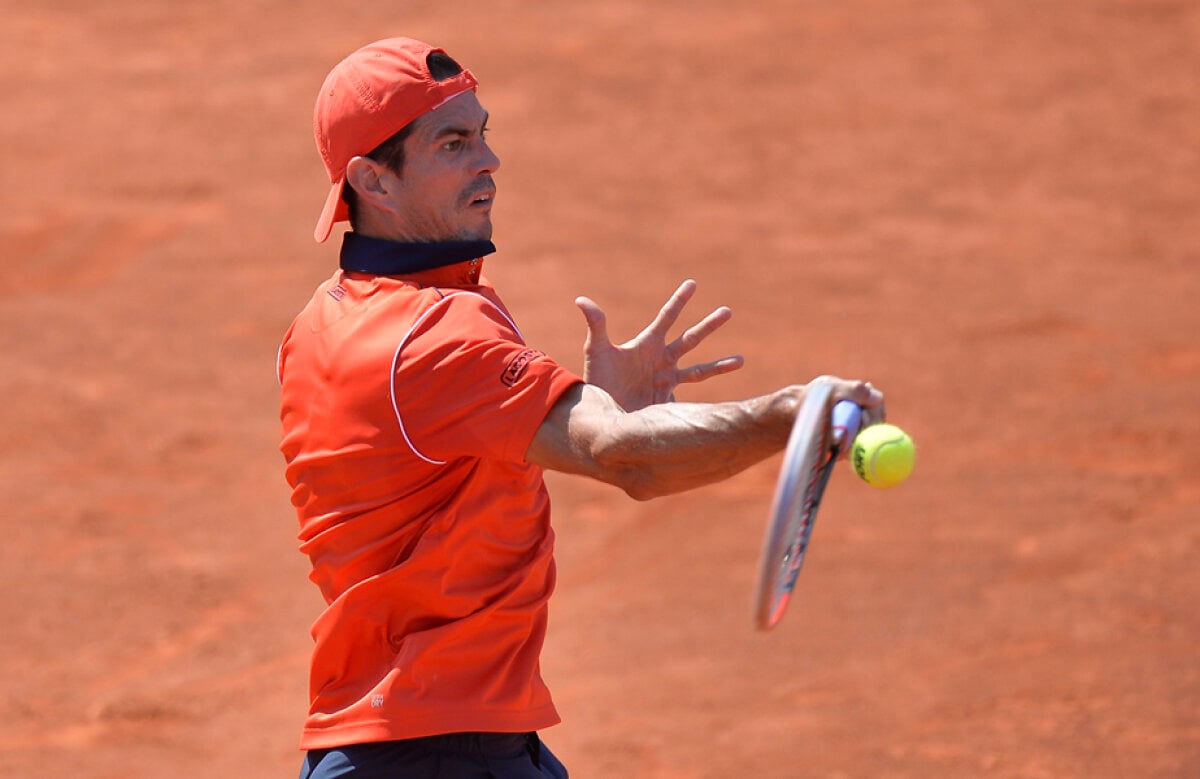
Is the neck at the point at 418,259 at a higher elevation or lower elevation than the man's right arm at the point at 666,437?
higher

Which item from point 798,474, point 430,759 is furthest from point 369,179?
point 798,474

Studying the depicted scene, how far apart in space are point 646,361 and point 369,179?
2.50 feet

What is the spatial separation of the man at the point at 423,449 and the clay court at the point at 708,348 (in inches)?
136

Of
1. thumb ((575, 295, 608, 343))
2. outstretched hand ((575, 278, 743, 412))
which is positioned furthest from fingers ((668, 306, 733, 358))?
thumb ((575, 295, 608, 343))

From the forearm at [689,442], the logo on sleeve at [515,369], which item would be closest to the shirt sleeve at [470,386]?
the logo on sleeve at [515,369]

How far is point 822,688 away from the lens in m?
7.31

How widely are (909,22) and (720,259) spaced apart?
434 cm

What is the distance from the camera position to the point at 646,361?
12.8 feet

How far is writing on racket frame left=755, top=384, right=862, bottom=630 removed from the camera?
2.69 meters

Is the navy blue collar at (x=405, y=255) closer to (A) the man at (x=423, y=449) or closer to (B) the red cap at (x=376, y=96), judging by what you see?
(A) the man at (x=423, y=449)

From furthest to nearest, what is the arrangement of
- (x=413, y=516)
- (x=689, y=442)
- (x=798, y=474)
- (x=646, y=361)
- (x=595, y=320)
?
(x=646, y=361) → (x=595, y=320) → (x=413, y=516) → (x=689, y=442) → (x=798, y=474)

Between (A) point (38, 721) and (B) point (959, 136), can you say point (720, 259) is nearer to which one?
(B) point (959, 136)

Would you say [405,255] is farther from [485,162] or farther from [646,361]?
[646,361]

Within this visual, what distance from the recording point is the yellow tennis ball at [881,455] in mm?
2820
